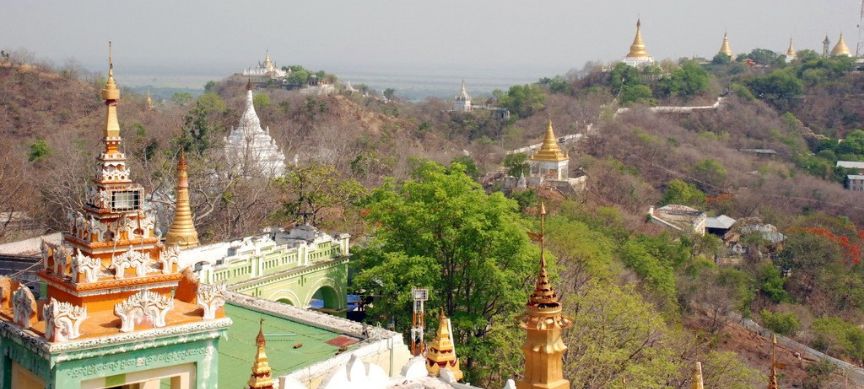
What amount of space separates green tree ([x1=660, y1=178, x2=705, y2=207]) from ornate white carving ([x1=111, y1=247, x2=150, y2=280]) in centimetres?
5355

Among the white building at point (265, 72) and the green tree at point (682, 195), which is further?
the white building at point (265, 72)

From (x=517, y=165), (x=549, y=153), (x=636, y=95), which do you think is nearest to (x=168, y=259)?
(x=517, y=165)

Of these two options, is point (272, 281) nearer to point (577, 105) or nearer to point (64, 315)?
point (64, 315)

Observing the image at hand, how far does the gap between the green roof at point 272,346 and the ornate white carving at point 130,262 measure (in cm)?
617

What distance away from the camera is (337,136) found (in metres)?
63.5

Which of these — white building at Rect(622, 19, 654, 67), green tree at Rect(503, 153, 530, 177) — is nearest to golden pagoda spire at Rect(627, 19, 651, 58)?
white building at Rect(622, 19, 654, 67)

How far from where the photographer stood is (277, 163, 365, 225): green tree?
37.6m

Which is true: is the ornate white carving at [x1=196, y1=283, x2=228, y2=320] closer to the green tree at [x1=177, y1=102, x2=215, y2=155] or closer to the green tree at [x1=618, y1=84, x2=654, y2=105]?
the green tree at [x1=177, y1=102, x2=215, y2=155]

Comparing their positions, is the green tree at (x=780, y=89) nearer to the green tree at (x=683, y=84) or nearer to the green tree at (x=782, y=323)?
the green tree at (x=683, y=84)

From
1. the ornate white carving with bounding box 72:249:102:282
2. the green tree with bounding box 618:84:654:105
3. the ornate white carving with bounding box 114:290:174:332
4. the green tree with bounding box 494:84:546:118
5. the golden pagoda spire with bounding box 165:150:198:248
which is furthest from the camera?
the green tree with bounding box 494:84:546:118

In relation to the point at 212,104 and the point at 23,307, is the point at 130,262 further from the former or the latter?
the point at 212,104

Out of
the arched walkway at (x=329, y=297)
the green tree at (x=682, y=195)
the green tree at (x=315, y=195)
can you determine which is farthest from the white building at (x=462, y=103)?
the arched walkway at (x=329, y=297)

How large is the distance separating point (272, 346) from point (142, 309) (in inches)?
334

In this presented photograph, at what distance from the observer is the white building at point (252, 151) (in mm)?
42531
